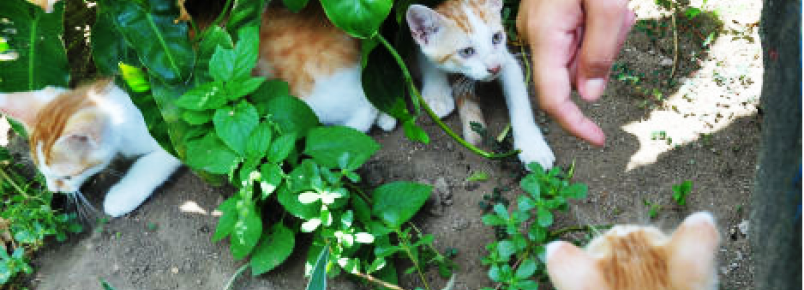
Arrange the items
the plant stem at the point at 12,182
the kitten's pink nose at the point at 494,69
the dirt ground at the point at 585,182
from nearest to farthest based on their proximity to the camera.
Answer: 1. the dirt ground at the point at 585,182
2. the kitten's pink nose at the point at 494,69
3. the plant stem at the point at 12,182

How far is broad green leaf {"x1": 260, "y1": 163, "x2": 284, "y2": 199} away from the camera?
1691 mm

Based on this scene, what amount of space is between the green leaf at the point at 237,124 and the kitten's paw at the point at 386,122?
0.54 meters

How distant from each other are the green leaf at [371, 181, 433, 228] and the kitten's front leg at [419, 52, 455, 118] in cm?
47

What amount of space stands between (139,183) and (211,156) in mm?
537

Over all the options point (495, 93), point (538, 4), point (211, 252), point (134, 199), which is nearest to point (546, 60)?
Answer: point (538, 4)

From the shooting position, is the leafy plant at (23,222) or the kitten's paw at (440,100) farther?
the kitten's paw at (440,100)

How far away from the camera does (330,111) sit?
2178 mm

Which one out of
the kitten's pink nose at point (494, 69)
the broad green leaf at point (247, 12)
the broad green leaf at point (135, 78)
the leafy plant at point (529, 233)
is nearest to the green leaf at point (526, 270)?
the leafy plant at point (529, 233)

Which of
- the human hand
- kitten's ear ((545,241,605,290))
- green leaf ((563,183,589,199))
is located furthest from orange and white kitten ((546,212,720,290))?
the human hand

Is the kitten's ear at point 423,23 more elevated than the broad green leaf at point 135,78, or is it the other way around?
the kitten's ear at point 423,23

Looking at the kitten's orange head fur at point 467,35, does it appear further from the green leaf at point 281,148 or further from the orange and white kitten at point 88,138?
the orange and white kitten at point 88,138

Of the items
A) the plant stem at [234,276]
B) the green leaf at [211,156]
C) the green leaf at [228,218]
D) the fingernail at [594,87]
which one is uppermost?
the fingernail at [594,87]

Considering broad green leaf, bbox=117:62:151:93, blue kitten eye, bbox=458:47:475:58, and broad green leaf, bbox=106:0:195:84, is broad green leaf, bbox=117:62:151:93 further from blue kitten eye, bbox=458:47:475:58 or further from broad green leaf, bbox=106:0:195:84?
blue kitten eye, bbox=458:47:475:58

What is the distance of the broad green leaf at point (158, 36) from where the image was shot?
1.87 m
